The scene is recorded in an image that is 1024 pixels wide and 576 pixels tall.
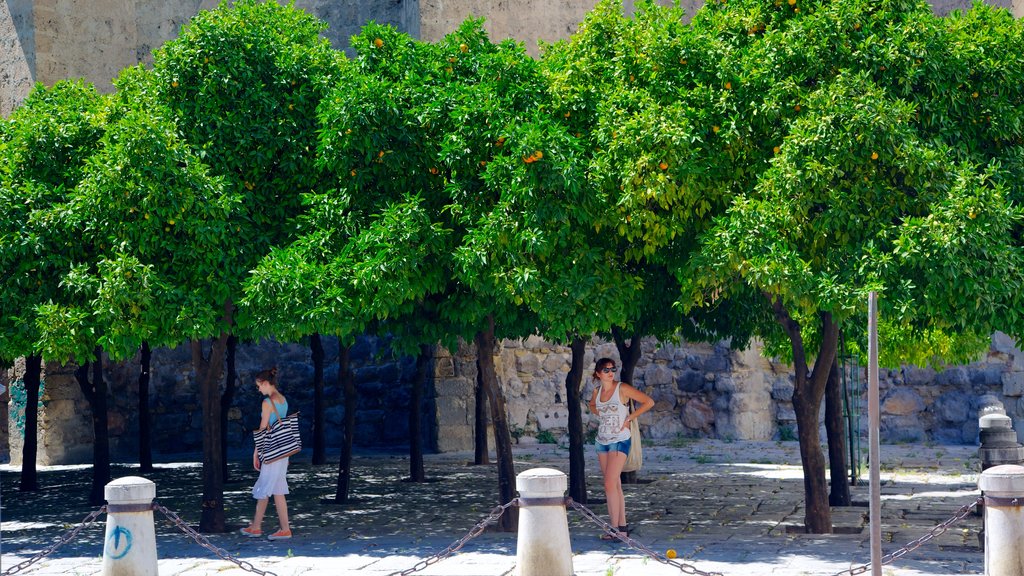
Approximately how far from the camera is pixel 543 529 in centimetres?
805

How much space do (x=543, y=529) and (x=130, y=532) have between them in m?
2.82

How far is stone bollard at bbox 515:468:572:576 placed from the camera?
8016 millimetres

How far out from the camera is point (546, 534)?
804 cm

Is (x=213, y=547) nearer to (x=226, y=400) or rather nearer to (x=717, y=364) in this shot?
(x=226, y=400)

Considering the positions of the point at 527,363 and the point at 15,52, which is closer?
the point at 527,363

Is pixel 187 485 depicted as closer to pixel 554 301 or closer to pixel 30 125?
pixel 30 125

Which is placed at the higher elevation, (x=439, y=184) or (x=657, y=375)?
(x=439, y=184)

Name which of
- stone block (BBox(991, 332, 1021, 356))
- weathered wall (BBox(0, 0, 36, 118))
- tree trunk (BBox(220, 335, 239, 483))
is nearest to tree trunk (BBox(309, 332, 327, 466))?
tree trunk (BBox(220, 335, 239, 483))

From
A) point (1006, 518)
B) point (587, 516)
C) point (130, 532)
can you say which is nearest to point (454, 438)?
point (587, 516)

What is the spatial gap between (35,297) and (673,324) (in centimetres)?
680

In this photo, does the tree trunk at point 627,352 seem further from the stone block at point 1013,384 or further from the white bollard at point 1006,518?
the stone block at point 1013,384

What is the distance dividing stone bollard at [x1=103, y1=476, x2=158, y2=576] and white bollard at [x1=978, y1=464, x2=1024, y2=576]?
5.59m

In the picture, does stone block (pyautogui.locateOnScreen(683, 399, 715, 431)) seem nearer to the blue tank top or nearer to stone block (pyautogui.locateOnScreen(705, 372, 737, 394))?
stone block (pyautogui.locateOnScreen(705, 372, 737, 394))

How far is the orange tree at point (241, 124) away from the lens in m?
11.6
